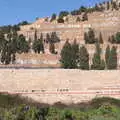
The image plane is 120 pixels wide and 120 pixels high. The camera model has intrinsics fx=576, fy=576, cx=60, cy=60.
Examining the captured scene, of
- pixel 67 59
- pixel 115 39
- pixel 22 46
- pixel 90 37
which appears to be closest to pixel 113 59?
pixel 67 59

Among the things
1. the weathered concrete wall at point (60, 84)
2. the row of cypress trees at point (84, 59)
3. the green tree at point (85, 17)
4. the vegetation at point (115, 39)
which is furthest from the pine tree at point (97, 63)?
the green tree at point (85, 17)

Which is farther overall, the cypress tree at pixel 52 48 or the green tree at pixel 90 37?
the green tree at pixel 90 37

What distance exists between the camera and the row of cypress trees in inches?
1799

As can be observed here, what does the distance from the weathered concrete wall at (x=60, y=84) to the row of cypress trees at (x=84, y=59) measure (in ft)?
20.4

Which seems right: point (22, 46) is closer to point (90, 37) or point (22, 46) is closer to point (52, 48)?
point (52, 48)

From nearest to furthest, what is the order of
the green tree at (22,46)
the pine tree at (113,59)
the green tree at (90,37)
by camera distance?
the pine tree at (113,59) → the green tree at (22,46) → the green tree at (90,37)

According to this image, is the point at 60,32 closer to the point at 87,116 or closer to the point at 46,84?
the point at 46,84

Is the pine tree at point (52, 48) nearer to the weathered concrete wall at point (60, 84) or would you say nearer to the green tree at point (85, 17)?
the green tree at point (85, 17)

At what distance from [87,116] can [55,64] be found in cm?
3554

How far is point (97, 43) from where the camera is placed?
5669 cm

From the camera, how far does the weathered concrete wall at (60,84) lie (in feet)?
117

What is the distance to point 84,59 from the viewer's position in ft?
157

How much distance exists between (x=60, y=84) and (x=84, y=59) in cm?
1063

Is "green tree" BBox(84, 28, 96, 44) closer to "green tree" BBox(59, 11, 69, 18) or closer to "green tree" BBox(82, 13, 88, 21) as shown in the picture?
"green tree" BBox(82, 13, 88, 21)
